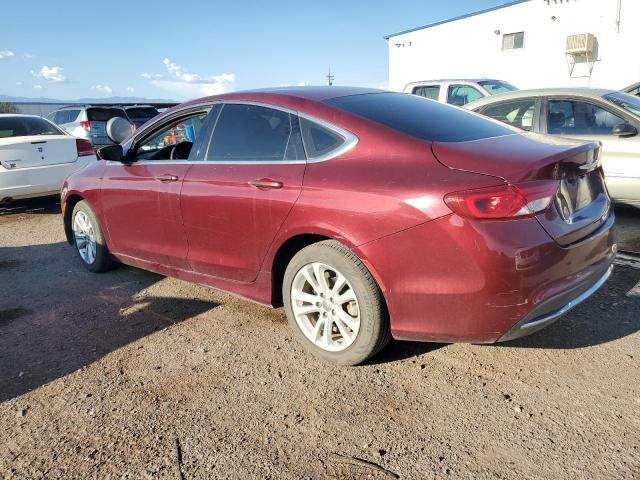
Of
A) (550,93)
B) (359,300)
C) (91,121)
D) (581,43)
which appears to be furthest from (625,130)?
(581,43)

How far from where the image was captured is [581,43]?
18562mm

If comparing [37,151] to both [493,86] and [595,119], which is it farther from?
[493,86]

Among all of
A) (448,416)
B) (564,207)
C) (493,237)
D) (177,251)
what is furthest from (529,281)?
(177,251)

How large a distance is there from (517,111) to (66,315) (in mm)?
5551

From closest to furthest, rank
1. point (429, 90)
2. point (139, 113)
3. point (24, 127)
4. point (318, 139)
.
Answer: point (318, 139), point (24, 127), point (429, 90), point (139, 113)

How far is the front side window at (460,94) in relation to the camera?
10.3m

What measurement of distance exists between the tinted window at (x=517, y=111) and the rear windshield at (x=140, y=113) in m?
11.0

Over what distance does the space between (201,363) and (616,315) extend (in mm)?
2749

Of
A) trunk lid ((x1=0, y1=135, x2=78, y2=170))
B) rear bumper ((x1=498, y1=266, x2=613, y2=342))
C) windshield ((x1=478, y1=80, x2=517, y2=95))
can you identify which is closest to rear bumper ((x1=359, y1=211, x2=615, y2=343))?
rear bumper ((x1=498, y1=266, x2=613, y2=342))

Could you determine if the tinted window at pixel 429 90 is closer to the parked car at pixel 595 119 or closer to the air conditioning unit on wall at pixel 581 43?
the parked car at pixel 595 119

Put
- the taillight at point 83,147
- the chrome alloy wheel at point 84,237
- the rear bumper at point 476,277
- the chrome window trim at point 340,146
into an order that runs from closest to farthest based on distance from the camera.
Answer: the rear bumper at point 476,277, the chrome window trim at point 340,146, the chrome alloy wheel at point 84,237, the taillight at point 83,147

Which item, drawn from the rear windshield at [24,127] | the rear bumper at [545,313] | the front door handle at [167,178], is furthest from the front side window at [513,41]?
the rear bumper at [545,313]

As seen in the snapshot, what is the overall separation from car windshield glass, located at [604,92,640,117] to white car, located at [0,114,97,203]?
6811 millimetres

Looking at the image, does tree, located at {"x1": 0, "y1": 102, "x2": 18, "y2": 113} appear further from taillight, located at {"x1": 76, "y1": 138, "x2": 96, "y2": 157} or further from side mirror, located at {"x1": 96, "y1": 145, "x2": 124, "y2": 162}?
side mirror, located at {"x1": 96, "y1": 145, "x2": 124, "y2": 162}
